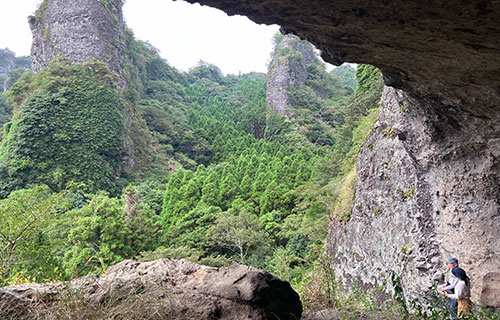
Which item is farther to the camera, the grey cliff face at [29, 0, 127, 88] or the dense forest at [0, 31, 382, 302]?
the grey cliff face at [29, 0, 127, 88]

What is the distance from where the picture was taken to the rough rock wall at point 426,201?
5941 millimetres

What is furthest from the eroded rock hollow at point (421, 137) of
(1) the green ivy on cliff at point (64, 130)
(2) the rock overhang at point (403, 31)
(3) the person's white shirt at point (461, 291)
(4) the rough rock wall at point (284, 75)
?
(4) the rough rock wall at point (284, 75)

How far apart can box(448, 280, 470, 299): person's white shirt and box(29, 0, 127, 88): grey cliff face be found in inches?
1393

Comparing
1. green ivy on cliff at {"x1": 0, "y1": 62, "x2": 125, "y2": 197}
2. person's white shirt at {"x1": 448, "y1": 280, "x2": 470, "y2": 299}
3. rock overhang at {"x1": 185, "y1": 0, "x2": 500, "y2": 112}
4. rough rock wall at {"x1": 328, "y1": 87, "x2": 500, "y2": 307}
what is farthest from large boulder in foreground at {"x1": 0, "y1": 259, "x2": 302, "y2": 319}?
green ivy on cliff at {"x1": 0, "y1": 62, "x2": 125, "y2": 197}

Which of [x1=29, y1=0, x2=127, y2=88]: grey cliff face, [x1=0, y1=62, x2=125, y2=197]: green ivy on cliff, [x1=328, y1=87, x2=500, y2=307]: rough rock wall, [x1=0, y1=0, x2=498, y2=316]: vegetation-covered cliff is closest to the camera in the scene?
[x1=328, y1=87, x2=500, y2=307]: rough rock wall

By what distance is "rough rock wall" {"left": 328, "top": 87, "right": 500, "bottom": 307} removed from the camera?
5941 mm

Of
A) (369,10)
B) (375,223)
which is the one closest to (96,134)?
(375,223)

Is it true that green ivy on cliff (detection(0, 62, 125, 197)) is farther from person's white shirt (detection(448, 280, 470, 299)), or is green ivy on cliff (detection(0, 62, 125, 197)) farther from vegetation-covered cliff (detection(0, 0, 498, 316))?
person's white shirt (detection(448, 280, 470, 299))

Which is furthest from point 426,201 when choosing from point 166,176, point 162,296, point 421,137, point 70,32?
point 70,32

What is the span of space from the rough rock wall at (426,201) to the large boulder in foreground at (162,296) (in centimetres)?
191

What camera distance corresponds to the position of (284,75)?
43.5 metres

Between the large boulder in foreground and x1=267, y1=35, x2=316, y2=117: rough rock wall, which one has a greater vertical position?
x1=267, y1=35, x2=316, y2=117: rough rock wall

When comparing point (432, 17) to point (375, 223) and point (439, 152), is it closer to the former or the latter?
point (439, 152)

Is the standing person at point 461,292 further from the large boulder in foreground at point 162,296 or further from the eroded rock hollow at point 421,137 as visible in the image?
the large boulder in foreground at point 162,296
